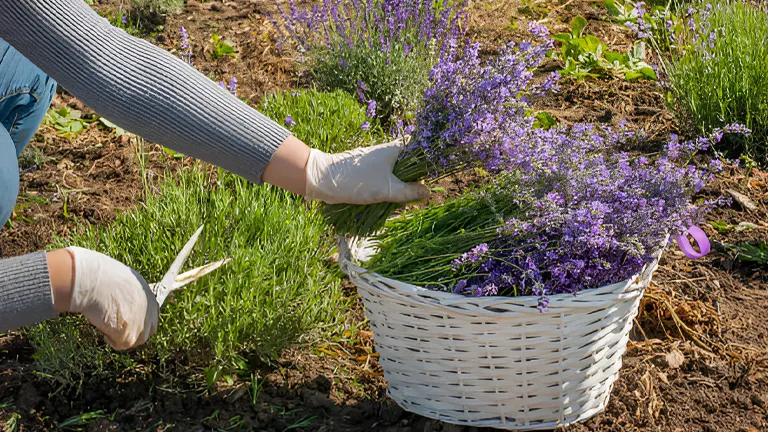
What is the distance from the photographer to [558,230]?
6.50 feet

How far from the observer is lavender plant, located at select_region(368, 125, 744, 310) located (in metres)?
1.93

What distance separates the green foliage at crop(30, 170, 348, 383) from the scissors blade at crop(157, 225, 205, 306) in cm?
8

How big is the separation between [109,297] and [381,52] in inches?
79.8

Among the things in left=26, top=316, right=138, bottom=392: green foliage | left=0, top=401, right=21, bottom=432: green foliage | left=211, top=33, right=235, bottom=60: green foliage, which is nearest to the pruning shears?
left=26, top=316, right=138, bottom=392: green foliage

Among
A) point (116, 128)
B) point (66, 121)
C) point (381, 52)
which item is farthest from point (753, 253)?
point (66, 121)

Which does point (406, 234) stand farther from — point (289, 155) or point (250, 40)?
point (250, 40)

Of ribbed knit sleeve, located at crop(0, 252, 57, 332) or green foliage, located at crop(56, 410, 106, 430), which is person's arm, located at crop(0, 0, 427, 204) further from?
green foliage, located at crop(56, 410, 106, 430)

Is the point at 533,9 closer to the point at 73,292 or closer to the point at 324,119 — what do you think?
the point at 324,119

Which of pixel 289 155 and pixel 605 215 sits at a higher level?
pixel 289 155

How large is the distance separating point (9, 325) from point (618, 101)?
2907mm

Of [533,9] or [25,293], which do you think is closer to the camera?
[25,293]

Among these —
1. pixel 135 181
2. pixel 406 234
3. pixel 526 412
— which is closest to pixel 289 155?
pixel 406 234

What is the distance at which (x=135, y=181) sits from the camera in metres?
3.46

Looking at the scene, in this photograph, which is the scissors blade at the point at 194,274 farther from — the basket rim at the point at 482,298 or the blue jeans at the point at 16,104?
the blue jeans at the point at 16,104
